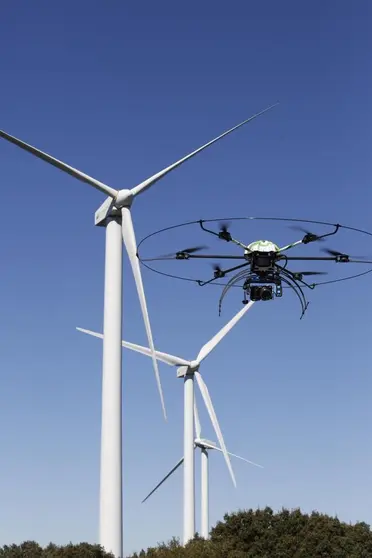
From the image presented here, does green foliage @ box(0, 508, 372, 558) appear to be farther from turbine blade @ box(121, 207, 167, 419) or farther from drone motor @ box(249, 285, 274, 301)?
drone motor @ box(249, 285, 274, 301)

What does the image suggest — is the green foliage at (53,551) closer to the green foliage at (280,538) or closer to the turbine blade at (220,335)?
the green foliage at (280,538)

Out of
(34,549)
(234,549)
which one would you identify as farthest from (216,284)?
(234,549)

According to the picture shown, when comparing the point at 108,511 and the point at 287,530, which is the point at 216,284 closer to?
the point at 108,511

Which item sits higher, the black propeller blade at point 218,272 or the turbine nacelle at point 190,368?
the turbine nacelle at point 190,368

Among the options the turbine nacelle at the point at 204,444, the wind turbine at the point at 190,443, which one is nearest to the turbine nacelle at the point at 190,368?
the wind turbine at the point at 190,443

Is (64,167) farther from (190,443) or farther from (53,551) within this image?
(190,443)

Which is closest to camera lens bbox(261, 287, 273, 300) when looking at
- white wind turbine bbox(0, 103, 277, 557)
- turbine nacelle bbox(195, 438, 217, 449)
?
white wind turbine bbox(0, 103, 277, 557)
